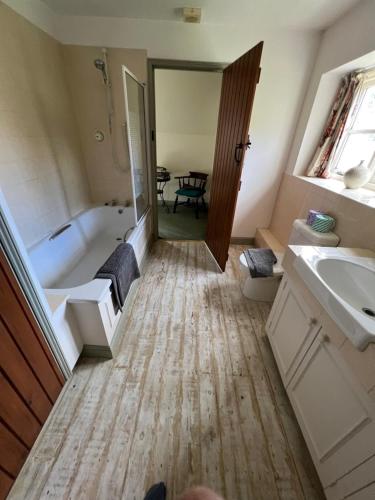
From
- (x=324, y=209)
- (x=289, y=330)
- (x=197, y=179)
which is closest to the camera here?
(x=289, y=330)

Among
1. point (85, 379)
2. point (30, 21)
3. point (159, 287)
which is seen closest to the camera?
point (85, 379)

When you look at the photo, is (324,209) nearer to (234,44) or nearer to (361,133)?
(361,133)

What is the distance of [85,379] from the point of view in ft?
4.18

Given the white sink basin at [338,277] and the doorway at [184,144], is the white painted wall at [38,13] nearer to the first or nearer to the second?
the doorway at [184,144]

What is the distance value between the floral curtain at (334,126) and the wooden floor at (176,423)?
1712 mm

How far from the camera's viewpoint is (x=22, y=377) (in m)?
0.90

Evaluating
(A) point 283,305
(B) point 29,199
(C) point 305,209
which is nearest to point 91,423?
(A) point 283,305

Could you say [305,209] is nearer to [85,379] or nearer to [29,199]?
[85,379]

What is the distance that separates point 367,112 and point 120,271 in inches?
97.2

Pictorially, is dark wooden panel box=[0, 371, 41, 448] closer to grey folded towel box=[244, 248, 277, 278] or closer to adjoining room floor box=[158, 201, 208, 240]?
grey folded towel box=[244, 248, 277, 278]

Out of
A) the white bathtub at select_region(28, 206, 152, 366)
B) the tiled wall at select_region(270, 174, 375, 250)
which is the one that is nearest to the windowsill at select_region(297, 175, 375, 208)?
the tiled wall at select_region(270, 174, 375, 250)

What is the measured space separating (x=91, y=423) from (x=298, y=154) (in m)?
2.84

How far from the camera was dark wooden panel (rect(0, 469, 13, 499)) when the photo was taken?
2.70 ft

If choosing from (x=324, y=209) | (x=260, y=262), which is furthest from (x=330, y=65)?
(x=260, y=262)
